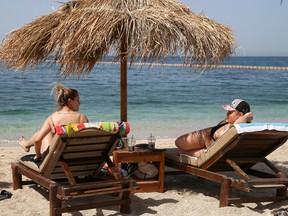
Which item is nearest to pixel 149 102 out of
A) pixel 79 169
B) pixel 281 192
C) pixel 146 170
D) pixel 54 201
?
pixel 146 170

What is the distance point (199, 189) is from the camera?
554 centimetres

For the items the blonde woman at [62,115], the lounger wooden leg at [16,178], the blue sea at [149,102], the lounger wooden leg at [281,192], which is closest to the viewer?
the blonde woman at [62,115]

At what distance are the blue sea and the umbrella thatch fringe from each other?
277mm

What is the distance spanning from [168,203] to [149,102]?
14.0 meters

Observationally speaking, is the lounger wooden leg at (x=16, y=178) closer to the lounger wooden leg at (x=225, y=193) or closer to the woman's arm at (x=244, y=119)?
the lounger wooden leg at (x=225, y=193)

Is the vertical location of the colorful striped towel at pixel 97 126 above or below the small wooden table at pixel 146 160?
above

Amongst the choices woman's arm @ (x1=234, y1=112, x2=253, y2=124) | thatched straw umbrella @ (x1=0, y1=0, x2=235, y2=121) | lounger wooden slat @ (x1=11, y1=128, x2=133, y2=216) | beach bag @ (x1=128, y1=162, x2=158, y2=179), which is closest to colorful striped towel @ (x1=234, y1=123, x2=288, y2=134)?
woman's arm @ (x1=234, y1=112, x2=253, y2=124)

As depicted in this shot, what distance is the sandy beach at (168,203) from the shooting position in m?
4.59

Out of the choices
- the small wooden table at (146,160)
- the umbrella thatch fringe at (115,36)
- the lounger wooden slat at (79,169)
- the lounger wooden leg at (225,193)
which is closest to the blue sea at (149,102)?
the umbrella thatch fringe at (115,36)

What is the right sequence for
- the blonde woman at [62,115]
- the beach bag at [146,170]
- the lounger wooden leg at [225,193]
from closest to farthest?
A: the lounger wooden leg at [225,193] → the blonde woman at [62,115] → the beach bag at [146,170]

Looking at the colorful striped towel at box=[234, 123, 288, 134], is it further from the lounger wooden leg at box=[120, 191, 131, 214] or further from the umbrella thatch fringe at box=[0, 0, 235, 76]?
the lounger wooden leg at box=[120, 191, 131, 214]

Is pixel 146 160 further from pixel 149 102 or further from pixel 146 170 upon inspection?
pixel 149 102

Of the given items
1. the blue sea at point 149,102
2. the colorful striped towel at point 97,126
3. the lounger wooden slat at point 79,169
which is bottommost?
the blue sea at point 149,102

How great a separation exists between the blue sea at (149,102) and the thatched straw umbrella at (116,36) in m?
0.29
